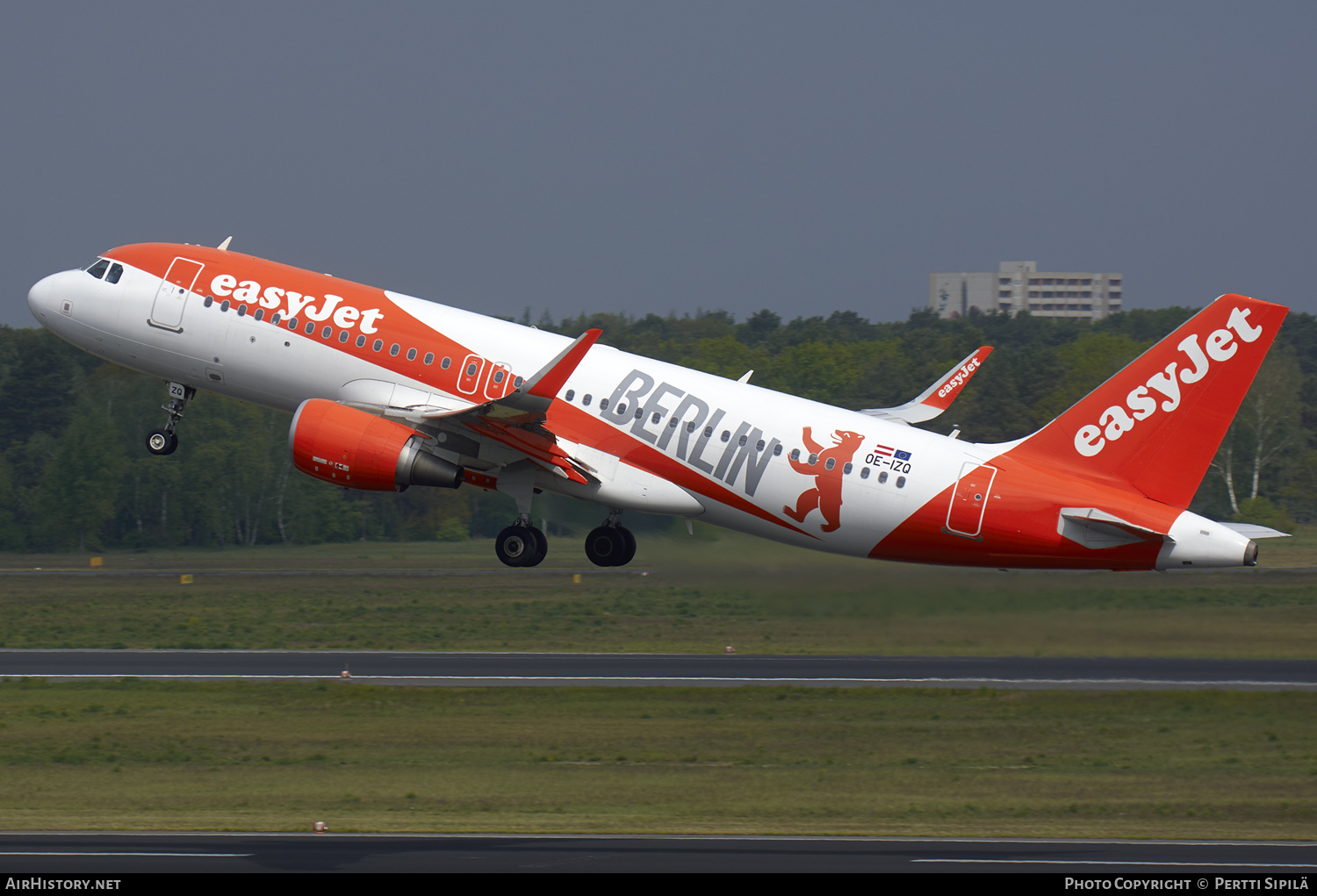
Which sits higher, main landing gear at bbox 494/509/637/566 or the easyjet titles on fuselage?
the easyjet titles on fuselage

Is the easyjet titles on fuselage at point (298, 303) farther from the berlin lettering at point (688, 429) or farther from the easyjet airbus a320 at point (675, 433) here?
the berlin lettering at point (688, 429)

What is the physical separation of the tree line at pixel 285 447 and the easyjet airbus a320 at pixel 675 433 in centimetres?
4942

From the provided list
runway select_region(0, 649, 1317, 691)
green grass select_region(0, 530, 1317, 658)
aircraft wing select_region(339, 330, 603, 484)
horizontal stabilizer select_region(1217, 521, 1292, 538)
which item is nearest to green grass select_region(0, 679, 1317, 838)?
runway select_region(0, 649, 1317, 691)

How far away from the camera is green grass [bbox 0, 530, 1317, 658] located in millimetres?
35969

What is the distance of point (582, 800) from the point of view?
26.2 metres

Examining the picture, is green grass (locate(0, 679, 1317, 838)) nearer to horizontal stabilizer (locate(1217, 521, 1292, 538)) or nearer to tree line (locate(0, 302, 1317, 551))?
horizontal stabilizer (locate(1217, 521, 1292, 538))

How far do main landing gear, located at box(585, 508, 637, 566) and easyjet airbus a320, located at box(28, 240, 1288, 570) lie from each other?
0.19 ft

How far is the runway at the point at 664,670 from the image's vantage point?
127ft

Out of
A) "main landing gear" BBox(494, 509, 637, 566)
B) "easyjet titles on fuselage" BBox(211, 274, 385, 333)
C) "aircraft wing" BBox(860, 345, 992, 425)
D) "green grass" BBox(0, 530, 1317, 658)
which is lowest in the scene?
"green grass" BBox(0, 530, 1317, 658)

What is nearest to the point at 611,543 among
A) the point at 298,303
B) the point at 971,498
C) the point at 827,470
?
the point at 827,470

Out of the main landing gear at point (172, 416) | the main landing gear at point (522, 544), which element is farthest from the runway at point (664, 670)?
the main landing gear at point (172, 416)

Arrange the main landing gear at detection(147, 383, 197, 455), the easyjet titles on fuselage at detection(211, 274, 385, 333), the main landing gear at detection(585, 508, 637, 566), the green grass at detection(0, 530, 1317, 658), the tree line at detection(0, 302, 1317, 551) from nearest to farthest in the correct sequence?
the easyjet titles on fuselage at detection(211, 274, 385, 333) → the main landing gear at detection(585, 508, 637, 566) → the green grass at detection(0, 530, 1317, 658) → the main landing gear at detection(147, 383, 197, 455) → the tree line at detection(0, 302, 1317, 551)

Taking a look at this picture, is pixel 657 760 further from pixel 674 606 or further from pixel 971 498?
pixel 674 606
